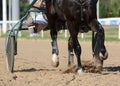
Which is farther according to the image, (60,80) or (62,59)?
(62,59)

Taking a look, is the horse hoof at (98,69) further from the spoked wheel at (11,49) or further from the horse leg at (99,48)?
the spoked wheel at (11,49)

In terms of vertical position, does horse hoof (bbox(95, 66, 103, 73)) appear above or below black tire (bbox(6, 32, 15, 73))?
below

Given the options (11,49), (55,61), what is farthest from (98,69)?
(11,49)

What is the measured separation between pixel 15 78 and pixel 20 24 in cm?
221

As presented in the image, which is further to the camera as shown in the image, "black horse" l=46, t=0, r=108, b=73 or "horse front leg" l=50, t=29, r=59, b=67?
"horse front leg" l=50, t=29, r=59, b=67

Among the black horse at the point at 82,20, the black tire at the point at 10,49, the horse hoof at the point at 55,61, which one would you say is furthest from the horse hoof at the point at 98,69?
the black tire at the point at 10,49

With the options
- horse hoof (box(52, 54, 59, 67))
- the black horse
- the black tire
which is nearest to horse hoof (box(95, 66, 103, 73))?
the black horse

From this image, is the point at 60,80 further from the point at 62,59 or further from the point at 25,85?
the point at 62,59

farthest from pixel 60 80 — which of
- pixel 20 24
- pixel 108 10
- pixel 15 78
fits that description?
pixel 108 10

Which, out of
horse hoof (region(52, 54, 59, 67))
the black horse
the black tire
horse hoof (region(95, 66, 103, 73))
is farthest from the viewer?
the black tire

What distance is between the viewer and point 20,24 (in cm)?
1059

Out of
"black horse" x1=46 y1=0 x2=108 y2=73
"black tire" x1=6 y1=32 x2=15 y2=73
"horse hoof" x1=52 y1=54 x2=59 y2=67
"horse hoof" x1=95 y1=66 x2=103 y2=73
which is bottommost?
"horse hoof" x1=95 y1=66 x2=103 y2=73

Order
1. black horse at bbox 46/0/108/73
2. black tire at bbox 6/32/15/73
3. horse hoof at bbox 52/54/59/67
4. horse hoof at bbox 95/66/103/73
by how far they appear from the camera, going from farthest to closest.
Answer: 1. black tire at bbox 6/32/15/73
2. horse hoof at bbox 52/54/59/67
3. horse hoof at bbox 95/66/103/73
4. black horse at bbox 46/0/108/73

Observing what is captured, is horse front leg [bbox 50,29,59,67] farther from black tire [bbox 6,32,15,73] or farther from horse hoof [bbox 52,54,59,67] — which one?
black tire [bbox 6,32,15,73]
